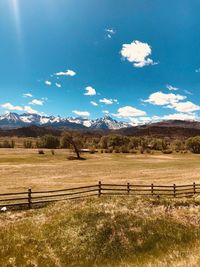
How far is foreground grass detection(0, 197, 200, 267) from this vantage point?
2250 centimetres

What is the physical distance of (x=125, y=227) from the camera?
26656 millimetres

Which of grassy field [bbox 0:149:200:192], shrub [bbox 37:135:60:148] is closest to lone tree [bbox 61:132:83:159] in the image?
grassy field [bbox 0:149:200:192]

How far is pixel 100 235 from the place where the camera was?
25.4 m

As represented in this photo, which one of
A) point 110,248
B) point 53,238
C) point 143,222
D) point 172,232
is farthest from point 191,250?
point 53,238

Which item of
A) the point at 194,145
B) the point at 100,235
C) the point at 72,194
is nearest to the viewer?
the point at 100,235

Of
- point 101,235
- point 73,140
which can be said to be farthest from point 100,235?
point 73,140

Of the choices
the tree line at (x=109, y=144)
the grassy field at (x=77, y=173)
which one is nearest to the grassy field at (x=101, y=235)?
the grassy field at (x=77, y=173)

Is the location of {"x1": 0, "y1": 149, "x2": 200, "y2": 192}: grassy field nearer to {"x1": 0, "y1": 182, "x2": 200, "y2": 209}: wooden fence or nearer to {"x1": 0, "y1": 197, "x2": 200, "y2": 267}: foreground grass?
{"x1": 0, "y1": 182, "x2": 200, "y2": 209}: wooden fence

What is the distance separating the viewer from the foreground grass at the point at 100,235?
22.5m

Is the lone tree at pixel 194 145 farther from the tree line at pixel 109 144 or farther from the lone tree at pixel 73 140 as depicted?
the lone tree at pixel 73 140

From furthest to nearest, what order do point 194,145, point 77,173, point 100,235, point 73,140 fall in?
point 194,145, point 73,140, point 77,173, point 100,235

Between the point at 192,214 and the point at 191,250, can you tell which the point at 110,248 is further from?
the point at 192,214

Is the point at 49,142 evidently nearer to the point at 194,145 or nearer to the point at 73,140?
the point at 73,140

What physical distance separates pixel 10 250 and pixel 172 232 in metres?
14.3
